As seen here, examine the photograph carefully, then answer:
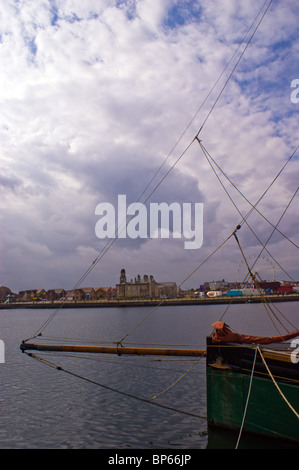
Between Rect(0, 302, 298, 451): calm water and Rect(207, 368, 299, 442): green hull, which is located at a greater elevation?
Rect(207, 368, 299, 442): green hull

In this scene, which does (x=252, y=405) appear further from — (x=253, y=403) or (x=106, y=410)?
(x=106, y=410)

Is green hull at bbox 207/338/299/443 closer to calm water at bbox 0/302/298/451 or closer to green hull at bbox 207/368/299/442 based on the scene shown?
green hull at bbox 207/368/299/442

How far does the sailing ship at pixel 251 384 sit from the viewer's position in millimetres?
9758

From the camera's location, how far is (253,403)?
1027 cm

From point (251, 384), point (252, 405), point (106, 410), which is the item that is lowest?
point (106, 410)

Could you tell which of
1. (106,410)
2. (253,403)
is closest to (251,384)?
(253,403)

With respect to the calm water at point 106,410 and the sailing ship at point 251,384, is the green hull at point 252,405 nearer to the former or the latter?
the sailing ship at point 251,384

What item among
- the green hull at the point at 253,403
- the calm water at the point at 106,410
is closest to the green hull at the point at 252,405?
the green hull at the point at 253,403

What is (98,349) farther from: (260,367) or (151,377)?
(151,377)

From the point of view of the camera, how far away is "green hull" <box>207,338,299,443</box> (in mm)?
9742

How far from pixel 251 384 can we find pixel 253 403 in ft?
1.78

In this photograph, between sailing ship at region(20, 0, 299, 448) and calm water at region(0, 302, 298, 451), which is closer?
sailing ship at region(20, 0, 299, 448)

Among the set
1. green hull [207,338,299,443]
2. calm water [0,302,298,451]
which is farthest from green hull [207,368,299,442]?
calm water [0,302,298,451]
